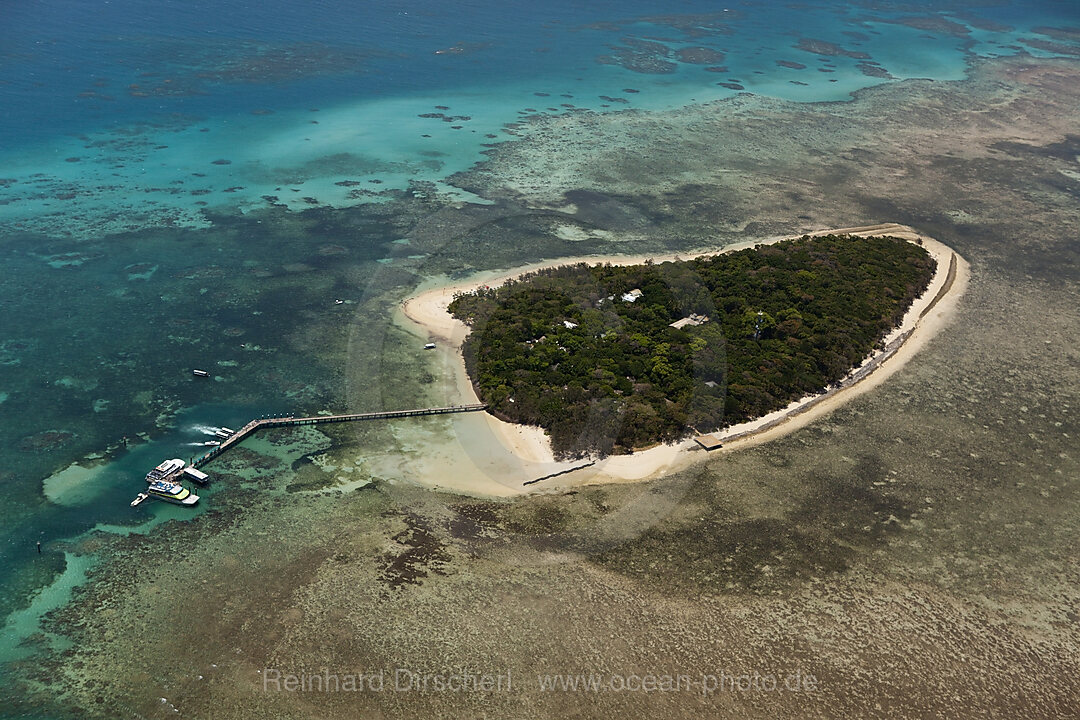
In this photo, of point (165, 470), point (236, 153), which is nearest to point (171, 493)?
point (165, 470)

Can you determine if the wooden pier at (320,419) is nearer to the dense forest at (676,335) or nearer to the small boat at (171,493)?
the dense forest at (676,335)

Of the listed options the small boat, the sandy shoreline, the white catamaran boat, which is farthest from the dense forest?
the white catamaran boat

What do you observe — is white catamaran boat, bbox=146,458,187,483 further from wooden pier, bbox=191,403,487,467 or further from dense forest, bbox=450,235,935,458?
dense forest, bbox=450,235,935,458

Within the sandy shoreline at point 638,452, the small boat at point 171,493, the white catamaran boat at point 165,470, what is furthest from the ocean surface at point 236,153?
the sandy shoreline at point 638,452

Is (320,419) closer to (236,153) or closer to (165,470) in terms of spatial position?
(165,470)

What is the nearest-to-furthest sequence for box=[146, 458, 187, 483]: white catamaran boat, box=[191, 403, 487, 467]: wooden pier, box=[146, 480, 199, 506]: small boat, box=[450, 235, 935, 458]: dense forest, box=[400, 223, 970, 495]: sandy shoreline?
box=[146, 480, 199, 506]: small boat, box=[146, 458, 187, 483]: white catamaran boat, box=[400, 223, 970, 495]: sandy shoreline, box=[191, 403, 487, 467]: wooden pier, box=[450, 235, 935, 458]: dense forest

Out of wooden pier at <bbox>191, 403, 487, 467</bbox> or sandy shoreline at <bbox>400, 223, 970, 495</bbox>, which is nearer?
sandy shoreline at <bbox>400, 223, 970, 495</bbox>

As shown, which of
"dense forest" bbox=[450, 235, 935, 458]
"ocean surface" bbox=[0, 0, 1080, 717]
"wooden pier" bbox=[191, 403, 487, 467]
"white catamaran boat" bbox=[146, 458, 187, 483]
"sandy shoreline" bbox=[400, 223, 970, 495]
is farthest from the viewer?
"dense forest" bbox=[450, 235, 935, 458]
